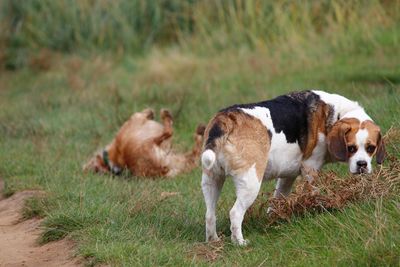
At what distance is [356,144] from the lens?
281 inches

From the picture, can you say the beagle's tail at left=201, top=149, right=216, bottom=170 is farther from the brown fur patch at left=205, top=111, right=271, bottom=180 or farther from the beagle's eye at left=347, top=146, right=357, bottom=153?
the beagle's eye at left=347, top=146, right=357, bottom=153

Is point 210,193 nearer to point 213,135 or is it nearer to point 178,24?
point 213,135

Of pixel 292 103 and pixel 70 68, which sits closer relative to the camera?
pixel 292 103

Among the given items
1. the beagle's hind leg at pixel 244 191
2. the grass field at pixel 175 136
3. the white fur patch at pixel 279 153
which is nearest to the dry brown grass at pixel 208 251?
the grass field at pixel 175 136

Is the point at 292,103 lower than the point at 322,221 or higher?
higher

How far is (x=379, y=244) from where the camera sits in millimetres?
6016

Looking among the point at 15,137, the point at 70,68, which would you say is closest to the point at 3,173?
the point at 15,137

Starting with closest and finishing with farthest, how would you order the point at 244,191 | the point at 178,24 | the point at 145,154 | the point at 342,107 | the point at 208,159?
the point at 208,159 < the point at 244,191 < the point at 342,107 < the point at 145,154 < the point at 178,24

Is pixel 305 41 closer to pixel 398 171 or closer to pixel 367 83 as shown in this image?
pixel 367 83

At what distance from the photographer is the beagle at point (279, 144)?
679 cm

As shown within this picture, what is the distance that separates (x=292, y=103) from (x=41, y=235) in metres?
2.49

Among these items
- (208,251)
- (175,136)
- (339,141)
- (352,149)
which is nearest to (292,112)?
(339,141)

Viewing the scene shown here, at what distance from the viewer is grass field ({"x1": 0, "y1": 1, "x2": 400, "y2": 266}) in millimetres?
6629

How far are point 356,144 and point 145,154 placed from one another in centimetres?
352
